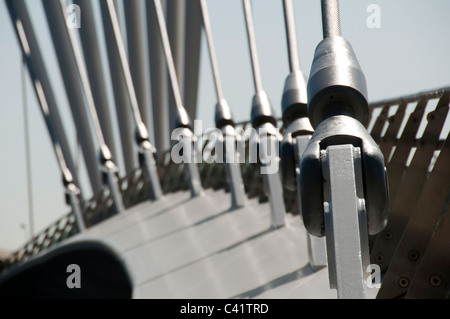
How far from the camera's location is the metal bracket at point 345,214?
2.48 m

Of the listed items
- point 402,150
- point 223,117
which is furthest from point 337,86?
point 223,117

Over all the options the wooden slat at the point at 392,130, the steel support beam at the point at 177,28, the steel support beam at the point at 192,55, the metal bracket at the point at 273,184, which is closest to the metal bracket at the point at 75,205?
the steel support beam at the point at 177,28

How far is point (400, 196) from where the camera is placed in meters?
4.85

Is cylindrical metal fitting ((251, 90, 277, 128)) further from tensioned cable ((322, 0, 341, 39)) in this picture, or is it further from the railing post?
the railing post

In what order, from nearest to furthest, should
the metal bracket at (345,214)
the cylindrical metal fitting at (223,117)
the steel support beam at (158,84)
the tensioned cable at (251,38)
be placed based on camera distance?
the metal bracket at (345,214), the tensioned cable at (251,38), the cylindrical metal fitting at (223,117), the steel support beam at (158,84)

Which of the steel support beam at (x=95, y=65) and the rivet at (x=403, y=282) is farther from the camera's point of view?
the steel support beam at (x=95, y=65)

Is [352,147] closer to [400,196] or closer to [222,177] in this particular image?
[400,196]

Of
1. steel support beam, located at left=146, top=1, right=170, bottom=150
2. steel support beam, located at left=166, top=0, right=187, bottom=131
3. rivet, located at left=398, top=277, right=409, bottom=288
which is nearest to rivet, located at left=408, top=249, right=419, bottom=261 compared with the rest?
rivet, located at left=398, top=277, right=409, bottom=288

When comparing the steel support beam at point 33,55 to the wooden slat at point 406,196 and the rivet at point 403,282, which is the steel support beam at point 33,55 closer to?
the wooden slat at point 406,196

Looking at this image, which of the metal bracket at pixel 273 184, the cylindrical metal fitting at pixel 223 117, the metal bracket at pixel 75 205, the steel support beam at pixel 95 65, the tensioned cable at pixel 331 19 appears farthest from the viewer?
the steel support beam at pixel 95 65

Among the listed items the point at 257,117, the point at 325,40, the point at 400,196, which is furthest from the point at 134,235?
the point at 325,40

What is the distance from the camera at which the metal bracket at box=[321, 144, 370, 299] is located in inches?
97.6

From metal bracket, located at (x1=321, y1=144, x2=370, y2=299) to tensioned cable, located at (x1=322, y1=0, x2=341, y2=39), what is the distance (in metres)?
0.56

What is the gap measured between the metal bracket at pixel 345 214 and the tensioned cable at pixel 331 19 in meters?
0.56
